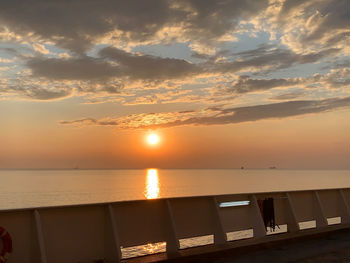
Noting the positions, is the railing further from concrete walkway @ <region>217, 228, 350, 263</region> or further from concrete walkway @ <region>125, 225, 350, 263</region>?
concrete walkway @ <region>217, 228, 350, 263</region>

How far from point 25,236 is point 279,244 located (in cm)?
557

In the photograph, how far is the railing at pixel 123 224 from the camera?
5.76 m

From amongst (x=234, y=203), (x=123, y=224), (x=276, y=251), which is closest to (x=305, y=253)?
(x=276, y=251)

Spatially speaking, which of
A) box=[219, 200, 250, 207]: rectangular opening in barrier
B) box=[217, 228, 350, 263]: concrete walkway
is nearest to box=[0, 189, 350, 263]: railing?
box=[219, 200, 250, 207]: rectangular opening in barrier

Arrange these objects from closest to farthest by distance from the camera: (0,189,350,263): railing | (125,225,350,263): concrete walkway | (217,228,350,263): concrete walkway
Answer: (0,189,350,263): railing, (125,225,350,263): concrete walkway, (217,228,350,263): concrete walkway

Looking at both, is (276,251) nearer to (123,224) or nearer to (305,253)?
(305,253)

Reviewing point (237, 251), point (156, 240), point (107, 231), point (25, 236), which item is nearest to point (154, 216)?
point (156, 240)

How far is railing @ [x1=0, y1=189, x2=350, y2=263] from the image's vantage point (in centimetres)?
576

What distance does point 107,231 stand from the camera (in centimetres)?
652

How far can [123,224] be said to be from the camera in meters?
6.78

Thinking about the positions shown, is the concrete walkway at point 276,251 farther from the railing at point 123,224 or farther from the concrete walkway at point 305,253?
the railing at point 123,224

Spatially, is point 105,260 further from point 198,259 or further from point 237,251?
point 237,251

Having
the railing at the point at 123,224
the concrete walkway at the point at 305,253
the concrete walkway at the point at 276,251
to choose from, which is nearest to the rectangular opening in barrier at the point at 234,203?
the railing at the point at 123,224

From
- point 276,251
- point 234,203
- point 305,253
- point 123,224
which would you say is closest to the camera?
point 123,224
